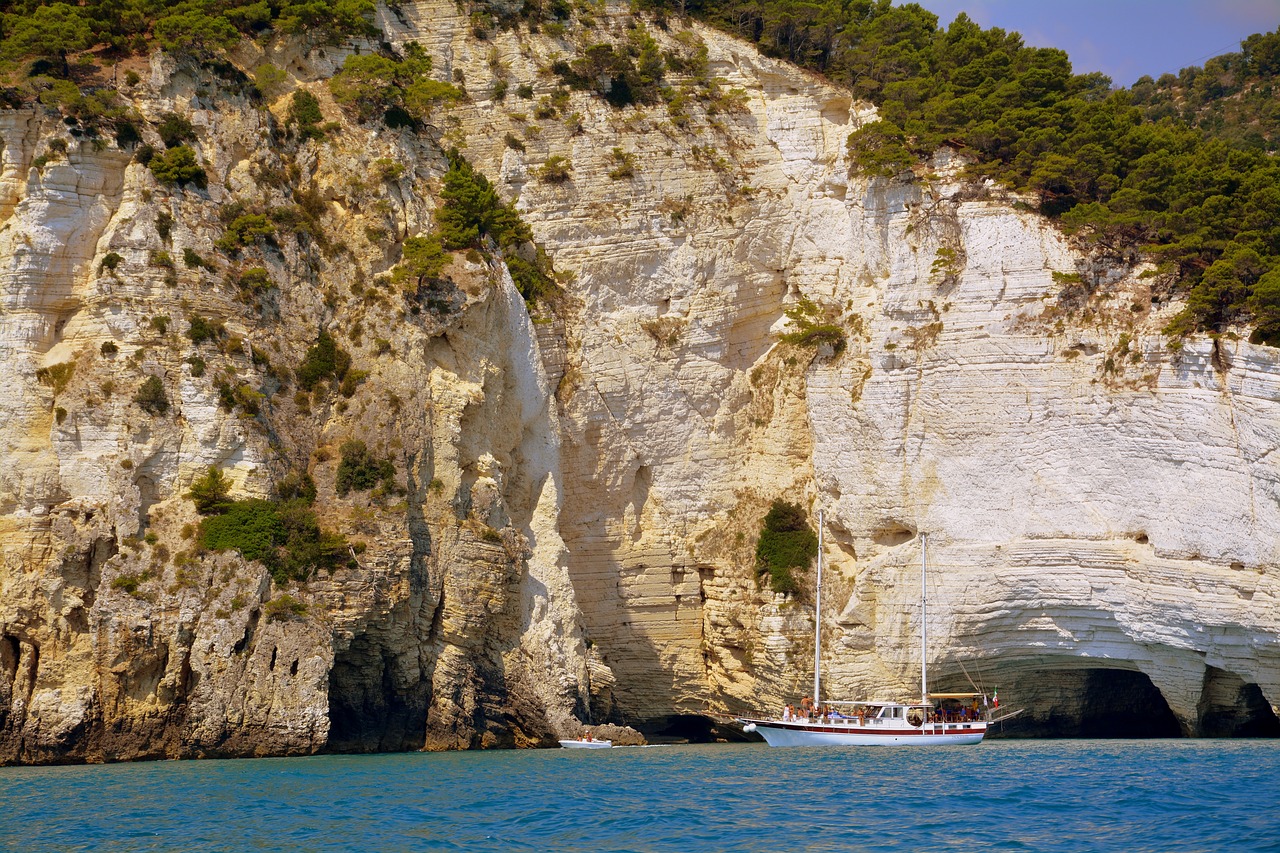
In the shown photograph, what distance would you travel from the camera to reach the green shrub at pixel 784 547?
42.9 meters

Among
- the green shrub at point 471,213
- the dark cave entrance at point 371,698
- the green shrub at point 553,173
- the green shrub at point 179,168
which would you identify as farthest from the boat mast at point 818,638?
the green shrub at point 179,168

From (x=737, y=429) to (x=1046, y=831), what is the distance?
80.0 feet

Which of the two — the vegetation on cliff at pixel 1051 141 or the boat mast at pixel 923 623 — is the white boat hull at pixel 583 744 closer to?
the boat mast at pixel 923 623

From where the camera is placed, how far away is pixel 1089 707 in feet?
140

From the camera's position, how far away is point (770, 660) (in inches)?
1670

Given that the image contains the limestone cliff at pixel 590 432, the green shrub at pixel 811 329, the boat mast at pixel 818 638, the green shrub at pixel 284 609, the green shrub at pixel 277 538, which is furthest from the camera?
the green shrub at pixel 811 329

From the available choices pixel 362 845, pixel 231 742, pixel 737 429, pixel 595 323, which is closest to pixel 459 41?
pixel 595 323

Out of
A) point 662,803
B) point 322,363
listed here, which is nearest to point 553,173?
point 322,363

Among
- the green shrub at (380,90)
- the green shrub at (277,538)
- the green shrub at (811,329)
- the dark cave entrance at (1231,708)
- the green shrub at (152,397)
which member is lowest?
the dark cave entrance at (1231,708)

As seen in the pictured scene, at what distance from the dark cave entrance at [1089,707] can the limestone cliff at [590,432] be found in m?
0.19

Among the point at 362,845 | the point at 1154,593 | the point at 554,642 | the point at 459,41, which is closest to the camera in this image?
the point at 362,845

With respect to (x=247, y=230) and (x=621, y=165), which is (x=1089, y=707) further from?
(x=247, y=230)

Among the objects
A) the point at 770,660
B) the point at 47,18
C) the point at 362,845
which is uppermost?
the point at 47,18

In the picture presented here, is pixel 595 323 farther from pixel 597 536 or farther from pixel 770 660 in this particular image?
pixel 770 660
